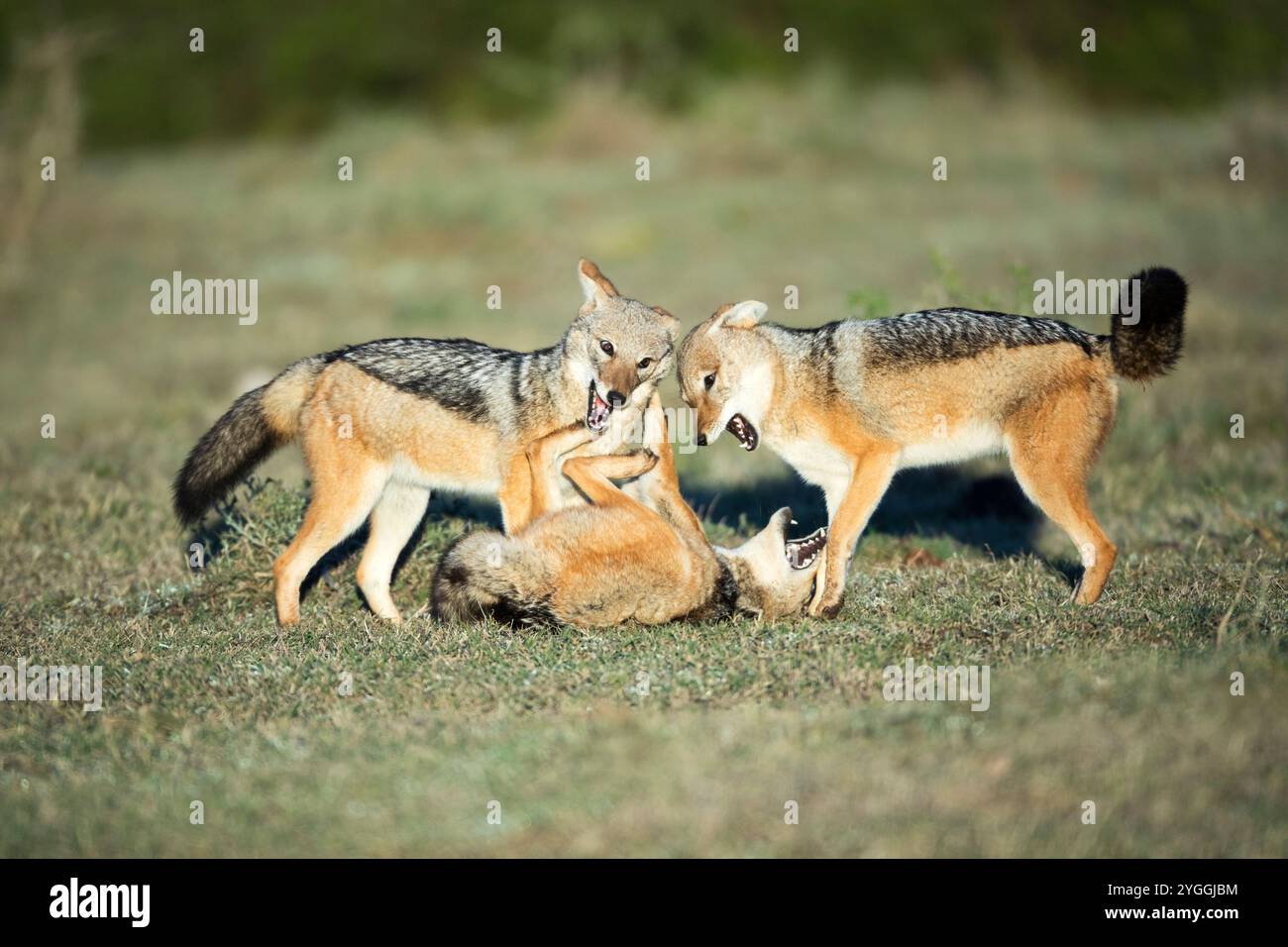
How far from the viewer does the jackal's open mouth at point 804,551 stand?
6820 millimetres

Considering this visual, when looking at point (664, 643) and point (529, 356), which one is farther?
point (529, 356)

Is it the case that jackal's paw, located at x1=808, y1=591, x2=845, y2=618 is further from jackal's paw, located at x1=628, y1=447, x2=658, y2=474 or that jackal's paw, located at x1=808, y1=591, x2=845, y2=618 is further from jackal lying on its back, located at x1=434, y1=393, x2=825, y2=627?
jackal's paw, located at x1=628, y1=447, x2=658, y2=474

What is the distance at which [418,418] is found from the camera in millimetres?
6895

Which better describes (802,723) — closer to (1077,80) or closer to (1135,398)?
(1135,398)

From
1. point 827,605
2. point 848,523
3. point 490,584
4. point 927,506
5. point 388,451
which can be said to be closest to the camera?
point 490,584

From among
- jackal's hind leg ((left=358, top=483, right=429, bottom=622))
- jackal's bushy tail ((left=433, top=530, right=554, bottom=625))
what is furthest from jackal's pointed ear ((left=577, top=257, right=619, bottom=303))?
jackal's bushy tail ((left=433, top=530, right=554, bottom=625))

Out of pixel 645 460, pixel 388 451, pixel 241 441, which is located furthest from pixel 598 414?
pixel 241 441

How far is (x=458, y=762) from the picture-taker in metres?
4.78

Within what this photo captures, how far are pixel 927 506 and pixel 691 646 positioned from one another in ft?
12.8

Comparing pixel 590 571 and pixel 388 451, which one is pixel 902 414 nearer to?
pixel 590 571

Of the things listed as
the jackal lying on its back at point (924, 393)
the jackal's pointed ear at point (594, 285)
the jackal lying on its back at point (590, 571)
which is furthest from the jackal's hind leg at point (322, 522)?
the jackal lying on its back at point (924, 393)

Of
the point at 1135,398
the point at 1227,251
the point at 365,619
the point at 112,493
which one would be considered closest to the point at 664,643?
the point at 365,619

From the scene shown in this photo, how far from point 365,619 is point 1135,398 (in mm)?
7444

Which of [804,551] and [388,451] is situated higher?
[388,451]
